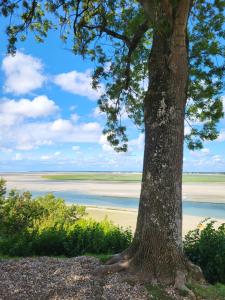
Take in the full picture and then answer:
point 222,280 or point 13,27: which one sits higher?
point 13,27

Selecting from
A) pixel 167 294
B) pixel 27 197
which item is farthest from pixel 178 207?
pixel 27 197

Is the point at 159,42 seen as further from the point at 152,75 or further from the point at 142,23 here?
the point at 142,23

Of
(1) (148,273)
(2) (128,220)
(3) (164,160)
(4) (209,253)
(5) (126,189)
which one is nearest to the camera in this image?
(1) (148,273)

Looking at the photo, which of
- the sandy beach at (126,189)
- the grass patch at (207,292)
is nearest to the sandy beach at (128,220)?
the grass patch at (207,292)

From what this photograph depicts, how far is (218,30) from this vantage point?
10312 mm

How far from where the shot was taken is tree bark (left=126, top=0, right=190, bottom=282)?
22.4 feet

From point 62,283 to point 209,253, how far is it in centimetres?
341

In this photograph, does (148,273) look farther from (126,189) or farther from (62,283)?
(126,189)

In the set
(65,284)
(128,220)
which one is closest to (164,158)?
(65,284)

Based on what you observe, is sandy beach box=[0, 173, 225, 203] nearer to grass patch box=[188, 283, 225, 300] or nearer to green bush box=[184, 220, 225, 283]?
green bush box=[184, 220, 225, 283]

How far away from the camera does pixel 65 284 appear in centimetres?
638

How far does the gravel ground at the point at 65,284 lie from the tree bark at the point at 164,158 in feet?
1.92

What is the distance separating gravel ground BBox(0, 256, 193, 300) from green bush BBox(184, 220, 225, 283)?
1.99 metres

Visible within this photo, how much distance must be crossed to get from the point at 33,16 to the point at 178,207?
21.9ft
